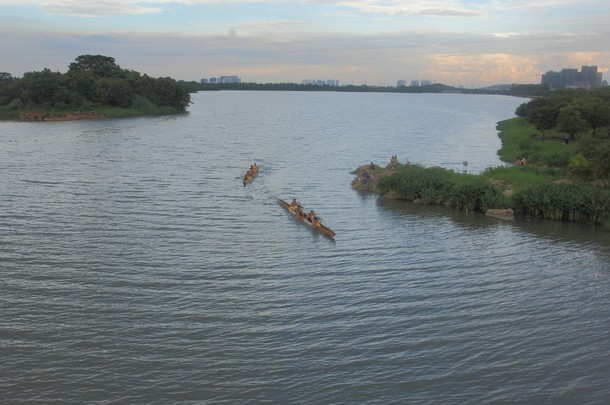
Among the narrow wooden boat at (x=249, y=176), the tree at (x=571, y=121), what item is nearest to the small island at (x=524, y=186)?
the narrow wooden boat at (x=249, y=176)

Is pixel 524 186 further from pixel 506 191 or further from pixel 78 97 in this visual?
pixel 78 97

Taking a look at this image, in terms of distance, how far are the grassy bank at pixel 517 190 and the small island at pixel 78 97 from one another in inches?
3535

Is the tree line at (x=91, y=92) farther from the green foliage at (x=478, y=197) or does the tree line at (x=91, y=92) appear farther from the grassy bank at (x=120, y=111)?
the green foliage at (x=478, y=197)

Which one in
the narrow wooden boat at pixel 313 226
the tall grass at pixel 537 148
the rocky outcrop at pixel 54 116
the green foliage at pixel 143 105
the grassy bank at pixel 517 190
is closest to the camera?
the narrow wooden boat at pixel 313 226

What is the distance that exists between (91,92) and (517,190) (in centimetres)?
11002

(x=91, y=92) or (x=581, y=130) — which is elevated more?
(x=91, y=92)

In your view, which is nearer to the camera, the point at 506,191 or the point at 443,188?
the point at 506,191

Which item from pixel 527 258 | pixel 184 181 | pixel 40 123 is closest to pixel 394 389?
pixel 527 258

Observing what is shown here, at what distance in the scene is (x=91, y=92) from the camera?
13112 centimetres

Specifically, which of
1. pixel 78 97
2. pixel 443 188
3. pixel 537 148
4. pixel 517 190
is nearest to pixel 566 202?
pixel 517 190

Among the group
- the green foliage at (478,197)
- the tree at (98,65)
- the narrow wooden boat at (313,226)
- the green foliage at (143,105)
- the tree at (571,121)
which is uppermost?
the tree at (98,65)

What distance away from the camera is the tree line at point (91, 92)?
126 m

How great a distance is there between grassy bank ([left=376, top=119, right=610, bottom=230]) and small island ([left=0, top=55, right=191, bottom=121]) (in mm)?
89794

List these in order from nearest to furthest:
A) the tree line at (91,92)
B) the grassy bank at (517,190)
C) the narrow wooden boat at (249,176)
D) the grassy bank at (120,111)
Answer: the grassy bank at (517,190) < the narrow wooden boat at (249,176) < the grassy bank at (120,111) < the tree line at (91,92)
